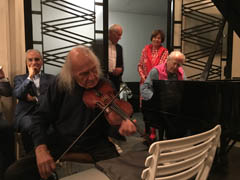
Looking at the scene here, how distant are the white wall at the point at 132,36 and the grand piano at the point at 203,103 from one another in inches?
116

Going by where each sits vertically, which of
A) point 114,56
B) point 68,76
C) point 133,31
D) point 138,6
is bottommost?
point 68,76

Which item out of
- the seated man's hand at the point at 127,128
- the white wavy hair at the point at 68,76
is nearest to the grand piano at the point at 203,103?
the seated man's hand at the point at 127,128

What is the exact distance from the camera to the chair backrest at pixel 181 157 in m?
0.52

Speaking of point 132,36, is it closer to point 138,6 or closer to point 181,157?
point 138,6

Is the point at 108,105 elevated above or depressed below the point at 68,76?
below

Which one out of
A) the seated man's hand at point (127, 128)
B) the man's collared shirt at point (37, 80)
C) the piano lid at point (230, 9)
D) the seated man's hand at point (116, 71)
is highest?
the piano lid at point (230, 9)

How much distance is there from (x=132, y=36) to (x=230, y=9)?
11.0 ft

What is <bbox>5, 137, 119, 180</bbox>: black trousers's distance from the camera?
944 mm

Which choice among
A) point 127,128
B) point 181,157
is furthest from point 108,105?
point 181,157

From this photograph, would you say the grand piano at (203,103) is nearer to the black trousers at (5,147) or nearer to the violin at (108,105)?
the violin at (108,105)

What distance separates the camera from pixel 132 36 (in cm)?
498

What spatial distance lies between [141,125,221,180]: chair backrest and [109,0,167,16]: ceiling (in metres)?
3.92

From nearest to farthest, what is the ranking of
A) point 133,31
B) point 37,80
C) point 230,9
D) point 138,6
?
point 230,9
point 37,80
point 138,6
point 133,31

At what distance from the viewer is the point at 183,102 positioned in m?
1.64
